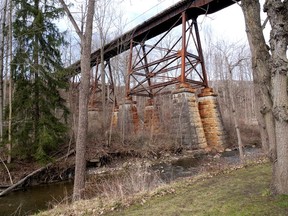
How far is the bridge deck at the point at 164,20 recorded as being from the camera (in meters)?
12.4

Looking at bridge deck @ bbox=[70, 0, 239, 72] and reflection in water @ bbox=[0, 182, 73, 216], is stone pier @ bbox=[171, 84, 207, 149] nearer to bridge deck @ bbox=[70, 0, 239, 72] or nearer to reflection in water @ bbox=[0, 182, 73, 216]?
bridge deck @ bbox=[70, 0, 239, 72]

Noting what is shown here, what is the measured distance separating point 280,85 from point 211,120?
10957 mm

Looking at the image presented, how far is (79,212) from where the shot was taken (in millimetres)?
4242

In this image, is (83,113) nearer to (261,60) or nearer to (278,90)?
(261,60)

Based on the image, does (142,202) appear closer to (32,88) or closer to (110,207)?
(110,207)

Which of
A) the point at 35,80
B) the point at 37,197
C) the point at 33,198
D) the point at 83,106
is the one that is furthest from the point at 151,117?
the point at 83,106

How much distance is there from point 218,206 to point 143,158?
9.87m

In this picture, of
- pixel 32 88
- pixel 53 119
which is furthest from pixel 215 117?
pixel 32 88

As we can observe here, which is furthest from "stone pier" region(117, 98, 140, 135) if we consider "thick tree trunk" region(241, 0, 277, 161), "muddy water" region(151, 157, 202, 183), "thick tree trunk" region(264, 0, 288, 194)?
"thick tree trunk" region(264, 0, 288, 194)

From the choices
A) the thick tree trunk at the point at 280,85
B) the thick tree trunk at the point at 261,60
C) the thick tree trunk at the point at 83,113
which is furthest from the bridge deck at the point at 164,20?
the thick tree trunk at the point at 280,85

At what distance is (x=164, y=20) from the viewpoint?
1400cm

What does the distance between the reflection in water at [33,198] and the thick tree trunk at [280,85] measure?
15.1ft

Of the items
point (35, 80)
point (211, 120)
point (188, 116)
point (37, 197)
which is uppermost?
point (35, 80)

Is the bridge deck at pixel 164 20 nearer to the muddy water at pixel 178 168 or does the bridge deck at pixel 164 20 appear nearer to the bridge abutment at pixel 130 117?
the bridge abutment at pixel 130 117
